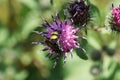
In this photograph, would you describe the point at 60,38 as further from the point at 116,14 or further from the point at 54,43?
the point at 116,14

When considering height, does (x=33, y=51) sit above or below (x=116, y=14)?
below

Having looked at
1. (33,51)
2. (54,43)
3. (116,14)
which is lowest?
(33,51)

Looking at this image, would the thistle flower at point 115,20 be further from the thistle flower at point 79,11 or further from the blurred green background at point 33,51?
the blurred green background at point 33,51

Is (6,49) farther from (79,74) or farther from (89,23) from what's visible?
(89,23)

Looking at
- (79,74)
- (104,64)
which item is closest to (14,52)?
(79,74)

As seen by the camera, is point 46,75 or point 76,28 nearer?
point 76,28

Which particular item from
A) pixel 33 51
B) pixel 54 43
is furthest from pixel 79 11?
pixel 33 51
